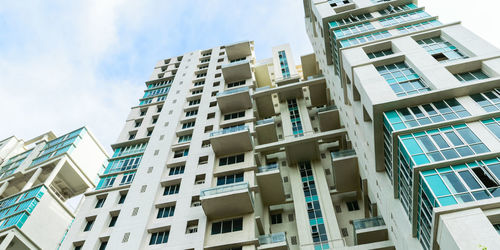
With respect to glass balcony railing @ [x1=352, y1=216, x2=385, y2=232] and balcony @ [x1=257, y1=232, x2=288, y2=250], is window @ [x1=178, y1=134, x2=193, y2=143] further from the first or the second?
glass balcony railing @ [x1=352, y1=216, x2=385, y2=232]

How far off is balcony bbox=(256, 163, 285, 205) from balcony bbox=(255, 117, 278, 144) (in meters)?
6.86

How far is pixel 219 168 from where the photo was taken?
3256 cm

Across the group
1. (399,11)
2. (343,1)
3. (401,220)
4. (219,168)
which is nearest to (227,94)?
(219,168)

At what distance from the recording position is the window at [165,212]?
2912 cm

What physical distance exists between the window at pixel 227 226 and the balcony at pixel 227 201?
0.56 metres

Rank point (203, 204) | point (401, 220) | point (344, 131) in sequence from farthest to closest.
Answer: point (344, 131), point (203, 204), point (401, 220)

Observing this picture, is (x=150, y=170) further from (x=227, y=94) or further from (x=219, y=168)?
(x=227, y=94)

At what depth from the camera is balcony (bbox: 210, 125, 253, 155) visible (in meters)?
33.2

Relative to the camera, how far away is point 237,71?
4494 centimetres

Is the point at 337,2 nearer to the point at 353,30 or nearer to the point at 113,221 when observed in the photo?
the point at 353,30

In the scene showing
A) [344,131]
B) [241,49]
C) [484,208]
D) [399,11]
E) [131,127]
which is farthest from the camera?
[241,49]

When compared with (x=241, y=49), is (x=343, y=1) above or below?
below

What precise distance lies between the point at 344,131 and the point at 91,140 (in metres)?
39.8

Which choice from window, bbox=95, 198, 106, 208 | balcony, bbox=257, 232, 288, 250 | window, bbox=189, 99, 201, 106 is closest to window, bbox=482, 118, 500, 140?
balcony, bbox=257, 232, 288, 250
